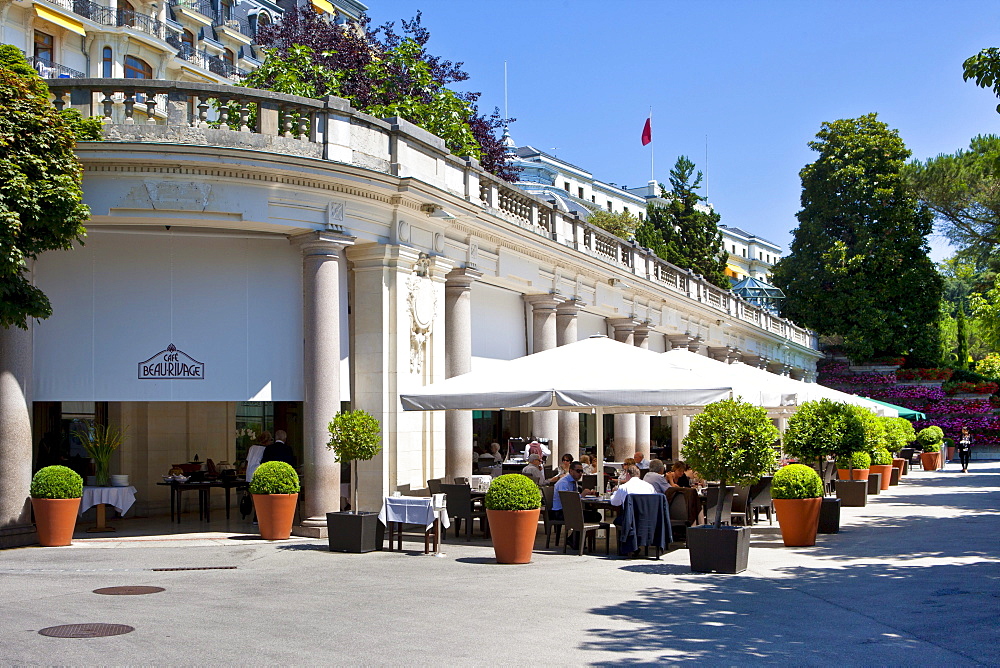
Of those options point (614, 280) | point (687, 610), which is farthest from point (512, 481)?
point (614, 280)

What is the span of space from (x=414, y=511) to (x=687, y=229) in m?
44.5

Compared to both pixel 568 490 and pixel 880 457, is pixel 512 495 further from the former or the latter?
pixel 880 457

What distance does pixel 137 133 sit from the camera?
1508 centimetres

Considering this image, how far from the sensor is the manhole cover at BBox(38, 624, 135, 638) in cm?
792

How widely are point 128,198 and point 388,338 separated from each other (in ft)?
15.4

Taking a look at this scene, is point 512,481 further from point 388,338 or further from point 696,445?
point 388,338

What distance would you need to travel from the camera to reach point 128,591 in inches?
406

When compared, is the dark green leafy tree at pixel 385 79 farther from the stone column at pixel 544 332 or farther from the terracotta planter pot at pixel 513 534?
the terracotta planter pot at pixel 513 534

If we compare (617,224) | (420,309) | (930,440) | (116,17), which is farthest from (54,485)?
(617,224)

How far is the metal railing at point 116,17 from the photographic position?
43.6m

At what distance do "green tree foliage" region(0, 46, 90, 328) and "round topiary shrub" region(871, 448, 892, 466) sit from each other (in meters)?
21.0

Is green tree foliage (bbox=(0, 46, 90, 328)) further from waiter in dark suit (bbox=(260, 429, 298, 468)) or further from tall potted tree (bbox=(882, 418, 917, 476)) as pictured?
tall potted tree (bbox=(882, 418, 917, 476))

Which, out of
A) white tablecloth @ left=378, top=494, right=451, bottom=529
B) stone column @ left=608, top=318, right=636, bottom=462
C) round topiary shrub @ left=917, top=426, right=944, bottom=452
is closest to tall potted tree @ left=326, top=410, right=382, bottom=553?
white tablecloth @ left=378, top=494, right=451, bottom=529

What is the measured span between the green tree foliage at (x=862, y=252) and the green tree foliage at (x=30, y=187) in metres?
46.8
